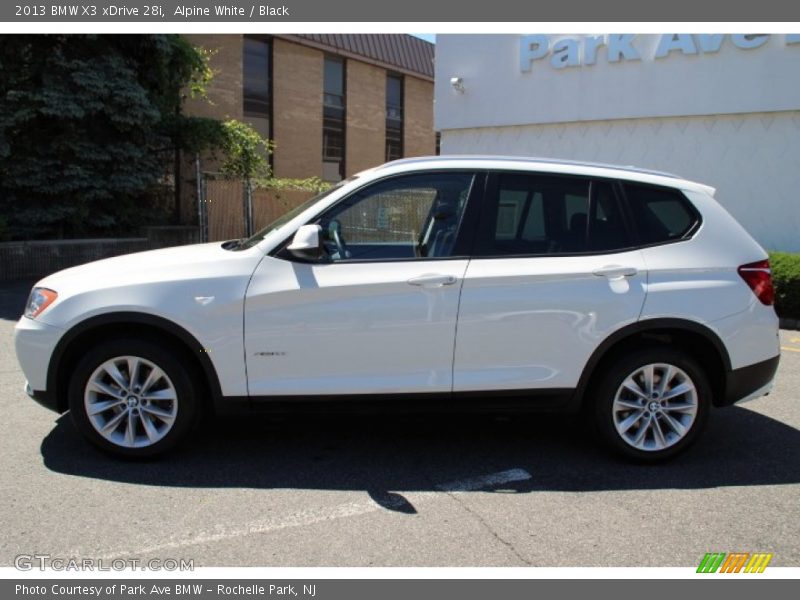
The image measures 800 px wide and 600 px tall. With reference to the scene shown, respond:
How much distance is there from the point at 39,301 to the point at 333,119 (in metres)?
25.1

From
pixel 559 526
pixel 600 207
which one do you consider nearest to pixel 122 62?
pixel 600 207

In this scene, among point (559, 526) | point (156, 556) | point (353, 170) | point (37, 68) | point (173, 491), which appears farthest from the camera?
point (353, 170)

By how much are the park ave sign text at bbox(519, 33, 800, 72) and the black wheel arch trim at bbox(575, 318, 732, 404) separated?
9.65 meters

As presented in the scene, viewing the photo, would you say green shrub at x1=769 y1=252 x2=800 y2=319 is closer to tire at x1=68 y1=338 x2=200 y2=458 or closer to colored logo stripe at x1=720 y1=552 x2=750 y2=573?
colored logo stripe at x1=720 y1=552 x2=750 y2=573

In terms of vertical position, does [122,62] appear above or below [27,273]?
above

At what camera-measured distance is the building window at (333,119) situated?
A: 91.1ft

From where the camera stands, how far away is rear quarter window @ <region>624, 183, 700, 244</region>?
4.31 m

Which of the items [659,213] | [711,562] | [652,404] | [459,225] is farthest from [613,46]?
[711,562]

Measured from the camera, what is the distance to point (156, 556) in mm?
3189

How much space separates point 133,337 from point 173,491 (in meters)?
0.95

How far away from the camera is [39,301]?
418cm

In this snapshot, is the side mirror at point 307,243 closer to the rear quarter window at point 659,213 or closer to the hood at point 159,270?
the hood at point 159,270

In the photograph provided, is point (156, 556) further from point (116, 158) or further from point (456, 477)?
point (116, 158)

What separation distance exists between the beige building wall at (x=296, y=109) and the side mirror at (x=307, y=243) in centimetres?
2263
